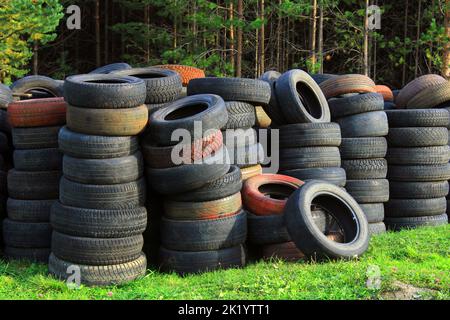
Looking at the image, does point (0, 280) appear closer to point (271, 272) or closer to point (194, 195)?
point (194, 195)

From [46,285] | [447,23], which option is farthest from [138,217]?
[447,23]

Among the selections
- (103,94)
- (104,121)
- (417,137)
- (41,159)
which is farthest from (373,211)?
(41,159)

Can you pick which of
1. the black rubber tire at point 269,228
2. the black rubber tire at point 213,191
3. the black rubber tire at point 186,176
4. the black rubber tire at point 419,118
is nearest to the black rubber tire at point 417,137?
the black rubber tire at point 419,118

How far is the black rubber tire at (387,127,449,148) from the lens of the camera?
981 cm

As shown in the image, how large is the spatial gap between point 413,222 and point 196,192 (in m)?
4.82

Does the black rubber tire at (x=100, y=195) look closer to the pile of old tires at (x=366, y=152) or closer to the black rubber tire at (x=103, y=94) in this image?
the black rubber tire at (x=103, y=94)

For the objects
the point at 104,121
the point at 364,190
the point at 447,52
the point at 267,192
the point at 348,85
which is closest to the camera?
the point at 104,121

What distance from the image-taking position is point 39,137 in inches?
292

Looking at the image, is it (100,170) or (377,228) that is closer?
(100,170)

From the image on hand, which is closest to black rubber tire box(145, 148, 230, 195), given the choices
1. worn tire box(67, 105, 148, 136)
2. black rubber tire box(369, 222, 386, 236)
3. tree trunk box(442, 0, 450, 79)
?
worn tire box(67, 105, 148, 136)

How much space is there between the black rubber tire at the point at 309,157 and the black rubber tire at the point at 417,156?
5.47ft

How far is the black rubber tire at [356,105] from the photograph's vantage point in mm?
9453

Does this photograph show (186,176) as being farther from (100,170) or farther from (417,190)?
(417,190)

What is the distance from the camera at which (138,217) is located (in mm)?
6676
